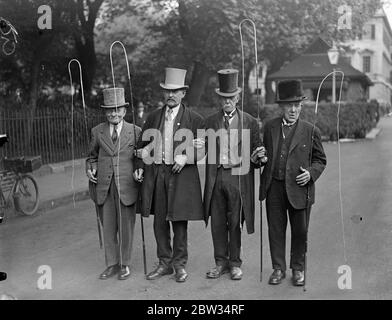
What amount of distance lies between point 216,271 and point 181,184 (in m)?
0.91

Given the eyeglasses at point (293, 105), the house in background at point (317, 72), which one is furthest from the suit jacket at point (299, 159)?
the house in background at point (317, 72)

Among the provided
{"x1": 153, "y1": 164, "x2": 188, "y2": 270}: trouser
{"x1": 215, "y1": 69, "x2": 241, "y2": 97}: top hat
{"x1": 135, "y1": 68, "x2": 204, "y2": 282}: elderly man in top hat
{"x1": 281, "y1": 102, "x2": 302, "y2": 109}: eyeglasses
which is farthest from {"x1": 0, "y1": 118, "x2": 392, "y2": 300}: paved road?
{"x1": 215, "y1": 69, "x2": 241, "y2": 97}: top hat

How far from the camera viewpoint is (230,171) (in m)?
5.77

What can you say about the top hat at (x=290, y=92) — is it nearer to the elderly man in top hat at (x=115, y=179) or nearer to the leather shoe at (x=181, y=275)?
the elderly man in top hat at (x=115, y=179)

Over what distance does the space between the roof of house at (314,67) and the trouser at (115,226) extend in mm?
27184

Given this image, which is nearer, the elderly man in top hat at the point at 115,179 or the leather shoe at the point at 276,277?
the leather shoe at the point at 276,277

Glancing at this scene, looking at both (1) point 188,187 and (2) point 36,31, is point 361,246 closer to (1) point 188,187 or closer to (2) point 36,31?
(1) point 188,187

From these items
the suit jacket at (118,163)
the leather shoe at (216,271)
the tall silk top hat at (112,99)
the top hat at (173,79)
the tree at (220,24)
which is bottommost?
the leather shoe at (216,271)

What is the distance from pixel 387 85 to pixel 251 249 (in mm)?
77497

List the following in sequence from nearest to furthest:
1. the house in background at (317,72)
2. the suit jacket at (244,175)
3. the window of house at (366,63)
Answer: the suit jacket at (244,175)
the house in background at (317,72)
the window of house at (366,63)

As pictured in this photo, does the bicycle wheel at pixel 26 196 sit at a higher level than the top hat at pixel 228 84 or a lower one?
lower

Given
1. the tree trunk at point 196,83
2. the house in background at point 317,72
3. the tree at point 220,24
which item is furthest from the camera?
the house in background at point 317,72

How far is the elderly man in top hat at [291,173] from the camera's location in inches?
218

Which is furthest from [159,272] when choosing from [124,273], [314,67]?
[314,67]
